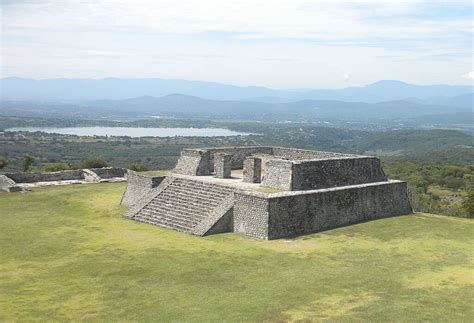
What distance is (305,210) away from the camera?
Answer: 1670cm

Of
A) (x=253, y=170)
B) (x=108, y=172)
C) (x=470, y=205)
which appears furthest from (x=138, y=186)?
(x=470, y=205)

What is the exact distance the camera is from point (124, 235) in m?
16.0

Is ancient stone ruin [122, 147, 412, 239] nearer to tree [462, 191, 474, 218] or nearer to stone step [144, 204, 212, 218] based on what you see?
stone step [144, 204, 212, 218]

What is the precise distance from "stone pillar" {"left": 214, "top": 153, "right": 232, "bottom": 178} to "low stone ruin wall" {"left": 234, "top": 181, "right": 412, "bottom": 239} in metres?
3.97

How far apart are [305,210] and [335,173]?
3.21 meters

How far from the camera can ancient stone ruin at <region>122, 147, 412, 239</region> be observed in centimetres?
1625

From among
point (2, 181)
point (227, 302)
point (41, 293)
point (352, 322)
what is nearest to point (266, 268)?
point (227, 302)

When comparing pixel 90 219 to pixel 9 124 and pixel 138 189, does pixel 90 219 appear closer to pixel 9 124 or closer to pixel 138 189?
pixel 138 189

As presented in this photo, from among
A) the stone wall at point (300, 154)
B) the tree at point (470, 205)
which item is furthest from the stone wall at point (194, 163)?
the tree at point (470, 205)

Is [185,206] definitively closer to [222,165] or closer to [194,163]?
[222,165]

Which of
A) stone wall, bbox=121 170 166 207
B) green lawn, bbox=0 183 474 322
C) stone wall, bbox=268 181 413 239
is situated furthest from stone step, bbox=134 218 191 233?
stone wall, bbox=268 181 413 239

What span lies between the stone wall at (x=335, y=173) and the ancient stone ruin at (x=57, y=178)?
1271 cm

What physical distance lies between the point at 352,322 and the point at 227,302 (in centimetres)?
242

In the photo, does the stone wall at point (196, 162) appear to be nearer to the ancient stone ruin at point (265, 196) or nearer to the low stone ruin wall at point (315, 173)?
the ancient stone ruin at point (265, 196)
